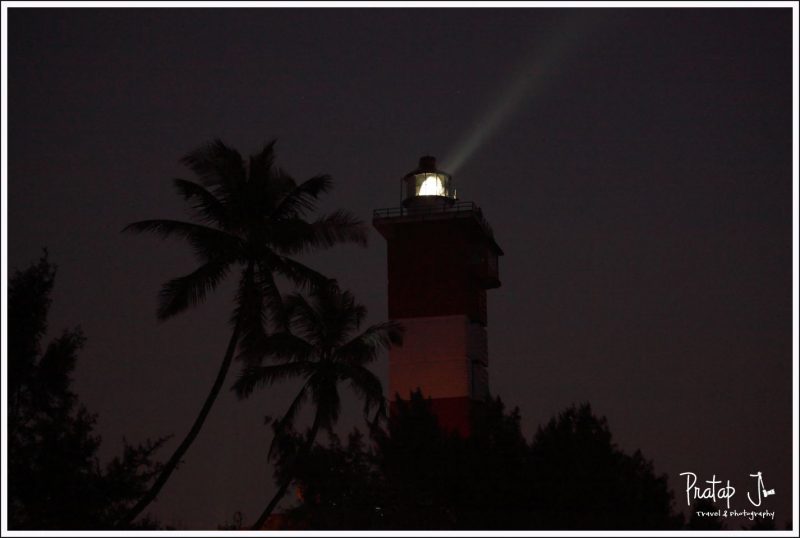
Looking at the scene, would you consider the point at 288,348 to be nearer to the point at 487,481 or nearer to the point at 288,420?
the point at 288,420

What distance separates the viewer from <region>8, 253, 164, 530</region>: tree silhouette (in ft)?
67.7

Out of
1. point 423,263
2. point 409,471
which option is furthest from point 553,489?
point 423,263

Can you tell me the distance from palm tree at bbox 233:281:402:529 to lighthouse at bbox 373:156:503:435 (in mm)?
3823

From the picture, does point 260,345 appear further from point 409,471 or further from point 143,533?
point 143,533

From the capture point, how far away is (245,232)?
97.5 feet

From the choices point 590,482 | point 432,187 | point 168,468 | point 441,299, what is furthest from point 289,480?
point 432,187

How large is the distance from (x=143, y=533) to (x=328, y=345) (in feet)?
54.7

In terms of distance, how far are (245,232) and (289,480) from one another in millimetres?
6875

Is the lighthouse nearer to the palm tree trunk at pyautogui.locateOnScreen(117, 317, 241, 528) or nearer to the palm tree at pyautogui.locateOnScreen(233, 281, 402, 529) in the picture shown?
the palm tree at pyautogui.locateOnScreen(233, 281, 402, 529)

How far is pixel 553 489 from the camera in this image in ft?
80.8

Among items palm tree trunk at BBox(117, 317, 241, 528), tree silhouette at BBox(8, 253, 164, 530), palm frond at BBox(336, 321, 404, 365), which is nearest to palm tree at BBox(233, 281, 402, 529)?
palm frond at BBox(336, 321, 404, 365)

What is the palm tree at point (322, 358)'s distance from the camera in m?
35.2

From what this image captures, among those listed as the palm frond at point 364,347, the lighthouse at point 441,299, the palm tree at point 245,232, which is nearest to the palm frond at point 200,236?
the palm tree at point 245,232

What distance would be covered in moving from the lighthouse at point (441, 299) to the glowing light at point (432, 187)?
11.3 inches
